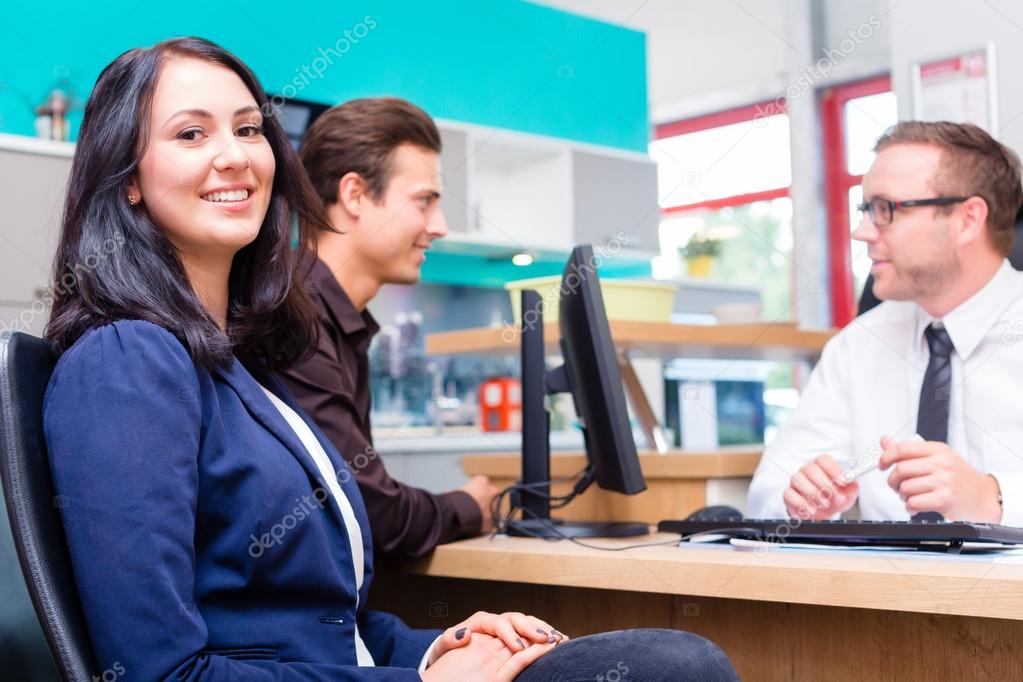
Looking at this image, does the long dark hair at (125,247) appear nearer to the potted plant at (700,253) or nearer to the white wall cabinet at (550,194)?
the white wall cabinet at (550,194)

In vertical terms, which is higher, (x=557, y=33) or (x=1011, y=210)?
(x=557, y=33)

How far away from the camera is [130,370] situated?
1.06 metres

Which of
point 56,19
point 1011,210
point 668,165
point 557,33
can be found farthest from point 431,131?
point 668,165

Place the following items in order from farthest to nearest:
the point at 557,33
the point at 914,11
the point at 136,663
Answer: the point at 557,33
the point at 914,11
the point at 136,663

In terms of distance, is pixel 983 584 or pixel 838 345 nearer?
pixel 983 584

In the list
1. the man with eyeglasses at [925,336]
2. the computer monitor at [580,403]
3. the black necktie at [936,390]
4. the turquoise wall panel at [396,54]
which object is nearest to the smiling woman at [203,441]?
the computer monitor at [580,403]

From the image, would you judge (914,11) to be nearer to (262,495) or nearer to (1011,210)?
(1011,210)

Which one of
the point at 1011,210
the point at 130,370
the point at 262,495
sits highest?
the point at 1011,210

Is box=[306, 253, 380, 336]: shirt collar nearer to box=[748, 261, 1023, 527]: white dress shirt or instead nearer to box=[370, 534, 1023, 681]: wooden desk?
box=[370, 534, 1023, 681]: wooden desk

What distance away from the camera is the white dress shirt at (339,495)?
129cm

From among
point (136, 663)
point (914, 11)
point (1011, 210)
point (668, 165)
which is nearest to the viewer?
point (136, 663)

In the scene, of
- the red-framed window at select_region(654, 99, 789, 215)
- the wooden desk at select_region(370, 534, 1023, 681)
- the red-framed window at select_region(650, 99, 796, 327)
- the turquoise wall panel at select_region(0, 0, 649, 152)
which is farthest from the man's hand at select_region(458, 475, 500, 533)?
the red-framed window at select_region(654, 99, 789, 215)

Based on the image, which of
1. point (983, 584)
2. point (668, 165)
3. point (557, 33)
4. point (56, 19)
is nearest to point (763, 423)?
point (557, 33)

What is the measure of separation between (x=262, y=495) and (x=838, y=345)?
1297 millimetres
